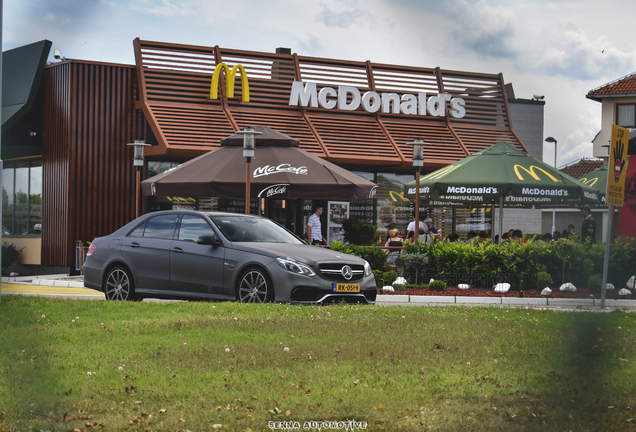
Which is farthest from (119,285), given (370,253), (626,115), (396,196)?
(396,196)

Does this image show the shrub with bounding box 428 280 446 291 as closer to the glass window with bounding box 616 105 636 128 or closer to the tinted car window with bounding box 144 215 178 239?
the tinted car window with bounding box 144 215 178 239

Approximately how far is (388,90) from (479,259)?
11.1m

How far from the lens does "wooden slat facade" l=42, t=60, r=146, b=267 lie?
2105 centimetres

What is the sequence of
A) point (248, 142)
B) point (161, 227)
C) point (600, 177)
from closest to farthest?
point (600, 177) < point (161, 227) < point (248, 142)

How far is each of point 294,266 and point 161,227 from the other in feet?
8.94

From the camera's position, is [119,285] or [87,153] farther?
[87,153]

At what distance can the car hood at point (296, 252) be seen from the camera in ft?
34.1

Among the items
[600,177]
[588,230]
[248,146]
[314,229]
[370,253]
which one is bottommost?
[370,253]

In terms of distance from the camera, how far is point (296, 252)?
10.6m

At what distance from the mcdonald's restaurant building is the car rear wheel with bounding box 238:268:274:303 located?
9973 mm

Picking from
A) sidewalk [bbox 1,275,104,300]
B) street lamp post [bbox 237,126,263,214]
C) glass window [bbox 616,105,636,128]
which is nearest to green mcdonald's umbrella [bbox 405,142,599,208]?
street lamp post [bbox 237,126,263,214]

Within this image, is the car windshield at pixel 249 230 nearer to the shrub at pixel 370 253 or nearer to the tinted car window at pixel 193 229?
the tinted car window at pixel 193 229

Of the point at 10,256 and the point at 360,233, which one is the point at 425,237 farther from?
the point at 10,256

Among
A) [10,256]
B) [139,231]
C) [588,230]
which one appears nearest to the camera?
[588,230]
